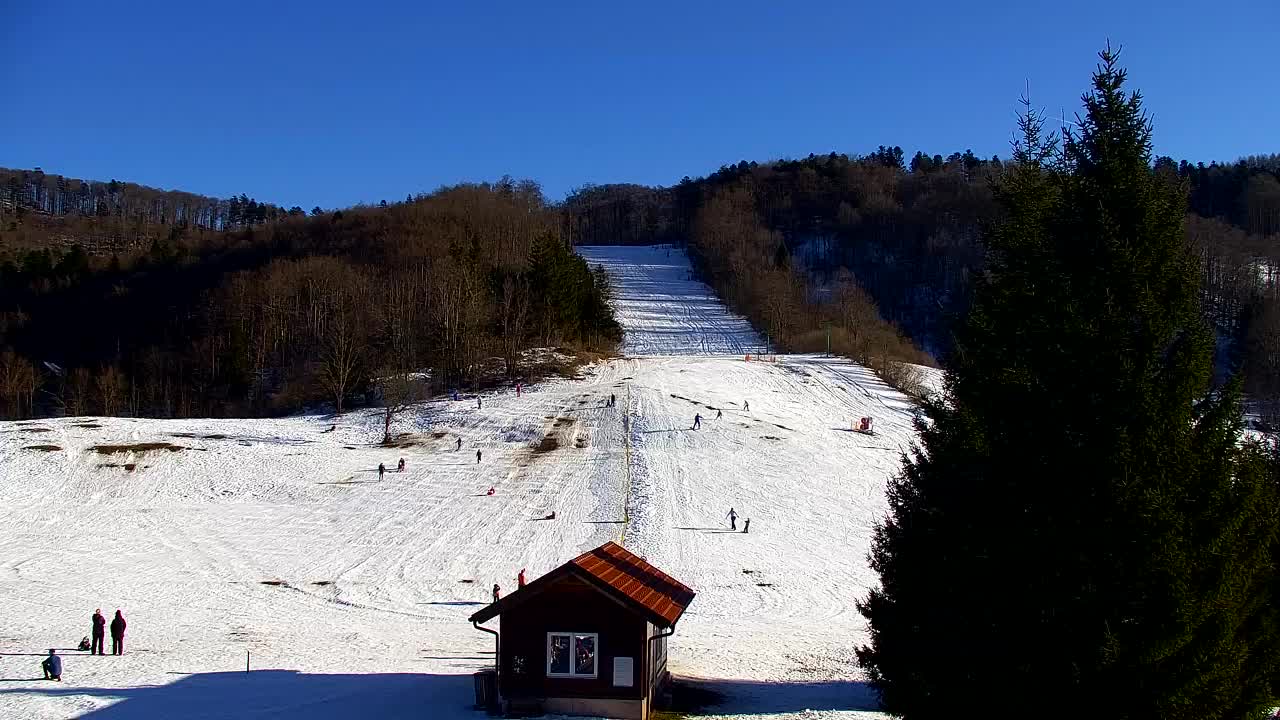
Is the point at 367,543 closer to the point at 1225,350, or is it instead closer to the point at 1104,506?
the point at 1104,506

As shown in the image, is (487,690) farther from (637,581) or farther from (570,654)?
(637,581)

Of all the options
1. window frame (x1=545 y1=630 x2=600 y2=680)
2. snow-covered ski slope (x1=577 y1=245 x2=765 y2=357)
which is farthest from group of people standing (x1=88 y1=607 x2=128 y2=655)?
snow-covered ski slope (x1=577 y1=245 x2=765 y2=357)

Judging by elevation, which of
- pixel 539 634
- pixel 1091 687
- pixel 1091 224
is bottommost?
pixel 539 634

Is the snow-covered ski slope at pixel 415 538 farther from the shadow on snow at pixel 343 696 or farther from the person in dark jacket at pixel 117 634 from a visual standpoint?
the person in dark jacket at pixel 117 634

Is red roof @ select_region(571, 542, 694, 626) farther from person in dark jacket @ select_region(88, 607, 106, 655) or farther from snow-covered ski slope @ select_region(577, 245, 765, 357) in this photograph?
snow-covered ski slope @ select_region(577, 245, 765, 357)

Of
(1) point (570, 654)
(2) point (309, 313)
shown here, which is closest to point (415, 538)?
(1) point (570, 654)

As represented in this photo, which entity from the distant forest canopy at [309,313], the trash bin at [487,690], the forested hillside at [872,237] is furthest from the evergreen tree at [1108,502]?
the distant forest canopy at [309,313]

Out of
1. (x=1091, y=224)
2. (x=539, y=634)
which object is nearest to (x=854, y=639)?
(x=539, y=634)

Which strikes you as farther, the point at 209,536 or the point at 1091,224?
the point at 209,536
